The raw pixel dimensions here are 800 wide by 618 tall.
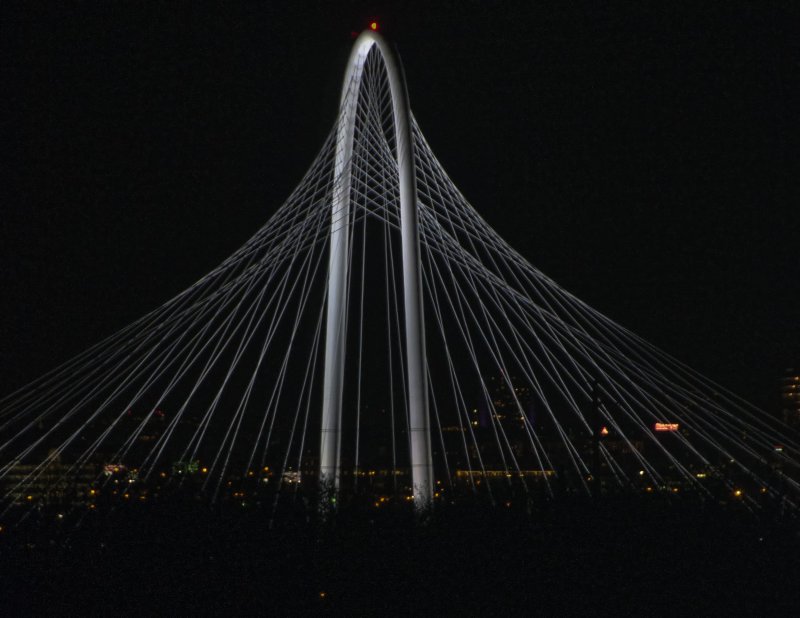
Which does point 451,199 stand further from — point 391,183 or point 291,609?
point 291,609

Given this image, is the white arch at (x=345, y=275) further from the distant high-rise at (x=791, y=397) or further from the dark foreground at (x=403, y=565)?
the distant high-rise at (x=791, y=397)

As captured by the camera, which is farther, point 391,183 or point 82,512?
point 391,183

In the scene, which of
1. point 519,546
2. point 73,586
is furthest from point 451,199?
point 73,586

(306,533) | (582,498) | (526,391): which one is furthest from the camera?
(526,391)

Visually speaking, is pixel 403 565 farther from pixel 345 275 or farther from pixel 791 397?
pixel 791 397

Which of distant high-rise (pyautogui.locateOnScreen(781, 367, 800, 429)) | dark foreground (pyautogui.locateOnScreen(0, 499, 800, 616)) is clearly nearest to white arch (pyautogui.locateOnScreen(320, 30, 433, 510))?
dark foreground (pyautogui.locateOnScreen(0, 499, 800, 616))

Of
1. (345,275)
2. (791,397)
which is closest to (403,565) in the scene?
(345,275)
